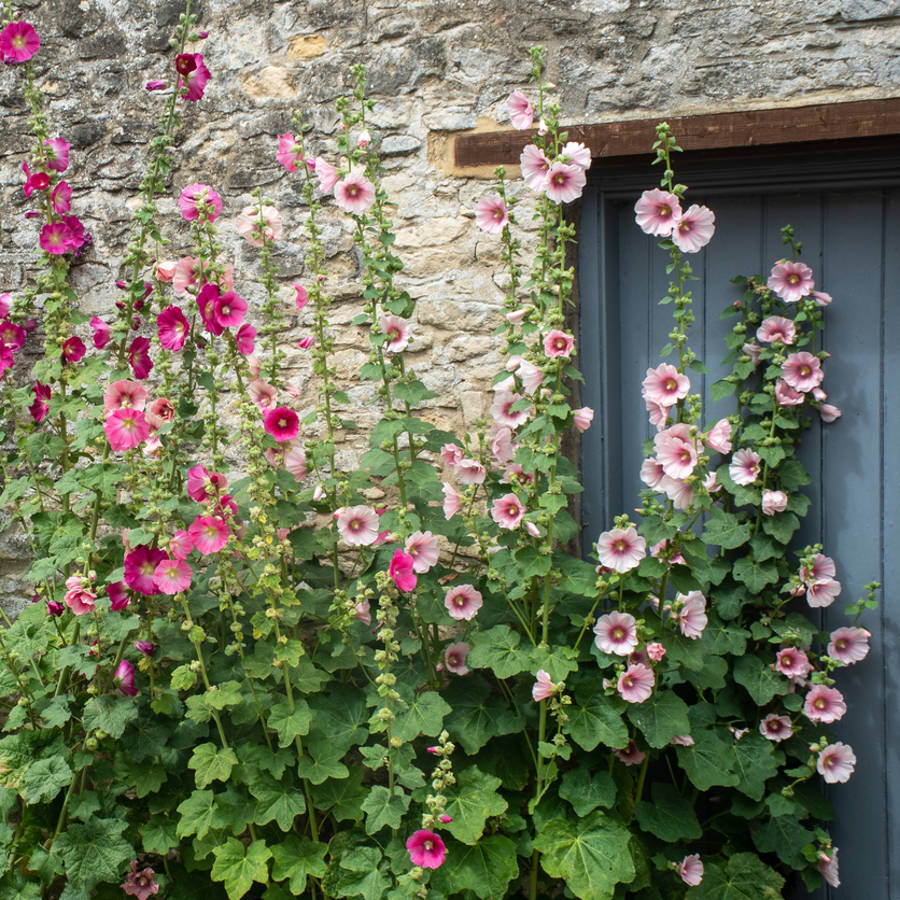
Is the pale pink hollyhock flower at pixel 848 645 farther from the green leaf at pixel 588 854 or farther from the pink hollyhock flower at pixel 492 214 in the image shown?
the pink hollyhock flower at pixel 492 214

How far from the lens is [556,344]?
94.5 inches

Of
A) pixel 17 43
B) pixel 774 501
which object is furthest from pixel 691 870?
pixel 17 43

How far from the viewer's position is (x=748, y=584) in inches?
112

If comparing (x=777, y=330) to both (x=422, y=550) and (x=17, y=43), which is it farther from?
(x=17, y=43)

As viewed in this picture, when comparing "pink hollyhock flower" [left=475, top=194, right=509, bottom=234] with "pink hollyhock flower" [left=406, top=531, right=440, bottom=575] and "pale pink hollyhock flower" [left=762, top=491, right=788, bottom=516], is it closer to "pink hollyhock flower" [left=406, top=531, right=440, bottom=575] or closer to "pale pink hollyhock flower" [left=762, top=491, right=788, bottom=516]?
"pink hollyhock flower" [left=406, top=531, right=440, bottom=575]

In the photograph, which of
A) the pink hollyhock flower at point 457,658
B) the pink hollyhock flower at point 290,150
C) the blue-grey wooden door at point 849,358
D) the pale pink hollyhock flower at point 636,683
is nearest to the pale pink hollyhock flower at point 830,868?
the blue-grey wooden door at point 849,358

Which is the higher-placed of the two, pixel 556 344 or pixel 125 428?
pixel 556 344

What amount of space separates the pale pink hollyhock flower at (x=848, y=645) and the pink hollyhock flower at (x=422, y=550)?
130 cm

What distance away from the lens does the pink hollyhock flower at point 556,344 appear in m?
2.40

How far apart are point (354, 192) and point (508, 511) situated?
101 centimetres

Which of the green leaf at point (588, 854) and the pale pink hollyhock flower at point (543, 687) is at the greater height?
the pale pink hollyhock flower at point (543, 687)

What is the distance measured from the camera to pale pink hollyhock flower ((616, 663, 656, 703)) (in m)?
2.47

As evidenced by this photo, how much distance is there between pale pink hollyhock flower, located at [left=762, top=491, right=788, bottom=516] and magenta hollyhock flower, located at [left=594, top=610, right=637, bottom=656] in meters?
0.64

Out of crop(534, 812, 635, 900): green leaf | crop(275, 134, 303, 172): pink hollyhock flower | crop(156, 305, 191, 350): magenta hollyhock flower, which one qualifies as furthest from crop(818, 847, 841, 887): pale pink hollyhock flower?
crop(275, 134, 303, 172): pink hollyhock flower
